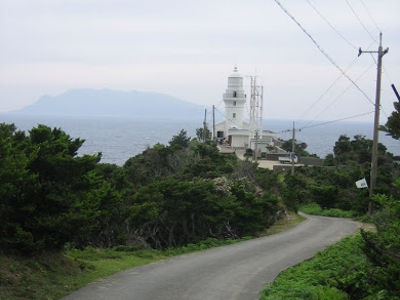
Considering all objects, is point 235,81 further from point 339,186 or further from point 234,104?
point 339,186

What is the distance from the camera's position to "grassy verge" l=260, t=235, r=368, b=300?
895 cm

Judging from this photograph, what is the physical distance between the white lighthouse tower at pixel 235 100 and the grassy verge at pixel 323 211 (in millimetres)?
42592

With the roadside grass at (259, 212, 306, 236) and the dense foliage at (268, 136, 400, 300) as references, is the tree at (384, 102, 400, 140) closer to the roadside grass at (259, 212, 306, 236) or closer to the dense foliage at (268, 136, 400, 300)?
the dense foliage at (268, 136, 400, 300)

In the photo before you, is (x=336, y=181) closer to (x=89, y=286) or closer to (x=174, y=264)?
(x=174, y=264)

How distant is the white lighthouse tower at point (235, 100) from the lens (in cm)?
7162

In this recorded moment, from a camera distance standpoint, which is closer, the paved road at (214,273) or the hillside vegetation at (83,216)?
the hillside vegetation at (83,216)

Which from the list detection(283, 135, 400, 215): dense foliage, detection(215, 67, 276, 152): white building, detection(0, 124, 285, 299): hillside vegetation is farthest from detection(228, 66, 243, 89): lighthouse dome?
detection(0, 124, 285, 299): hillside vegetation

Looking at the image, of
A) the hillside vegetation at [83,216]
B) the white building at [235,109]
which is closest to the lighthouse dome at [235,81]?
the white building at [235,109]

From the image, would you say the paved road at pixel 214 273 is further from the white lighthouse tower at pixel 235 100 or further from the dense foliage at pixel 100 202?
the white lighthouse tower at pixel 235 100

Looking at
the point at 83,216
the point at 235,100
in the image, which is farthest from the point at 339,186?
the point at 235,100

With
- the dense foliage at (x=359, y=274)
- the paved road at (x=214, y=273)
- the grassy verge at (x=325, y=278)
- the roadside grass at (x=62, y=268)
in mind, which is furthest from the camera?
the paved road at (x=214, y=273)

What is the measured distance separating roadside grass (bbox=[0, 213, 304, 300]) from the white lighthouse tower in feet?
188

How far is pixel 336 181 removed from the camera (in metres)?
32.7

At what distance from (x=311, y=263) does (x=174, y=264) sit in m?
3.31
